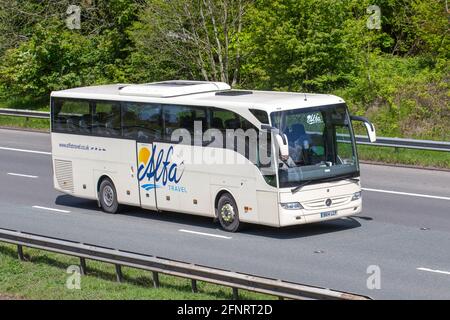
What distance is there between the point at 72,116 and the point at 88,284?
30.0 feet

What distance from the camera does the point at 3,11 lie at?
4516cm

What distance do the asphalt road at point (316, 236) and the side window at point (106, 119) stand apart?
185 cm

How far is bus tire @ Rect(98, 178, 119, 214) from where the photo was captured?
2253cm

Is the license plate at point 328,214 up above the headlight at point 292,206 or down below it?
below

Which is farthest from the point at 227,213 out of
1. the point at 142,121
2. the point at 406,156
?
the point at 406,156

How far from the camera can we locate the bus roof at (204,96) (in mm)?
19325

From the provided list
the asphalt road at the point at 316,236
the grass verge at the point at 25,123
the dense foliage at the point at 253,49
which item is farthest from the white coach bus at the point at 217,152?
the grass verge at the point at 25,123

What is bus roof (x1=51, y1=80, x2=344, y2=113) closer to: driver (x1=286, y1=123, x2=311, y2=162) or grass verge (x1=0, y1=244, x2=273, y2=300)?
driver (x1=286, y1=123, x2=311, y2=162)

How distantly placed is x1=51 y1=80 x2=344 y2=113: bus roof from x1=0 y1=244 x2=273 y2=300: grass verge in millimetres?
4577

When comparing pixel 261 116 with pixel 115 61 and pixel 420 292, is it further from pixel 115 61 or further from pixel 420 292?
pixel 115 61

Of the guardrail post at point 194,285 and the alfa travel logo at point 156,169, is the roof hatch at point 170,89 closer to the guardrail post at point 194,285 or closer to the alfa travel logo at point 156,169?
the alfa travel logo at point 156,169

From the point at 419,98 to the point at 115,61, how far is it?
15.8m

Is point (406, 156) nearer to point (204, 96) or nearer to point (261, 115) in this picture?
point (204, 96)

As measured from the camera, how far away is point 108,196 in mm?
22734
